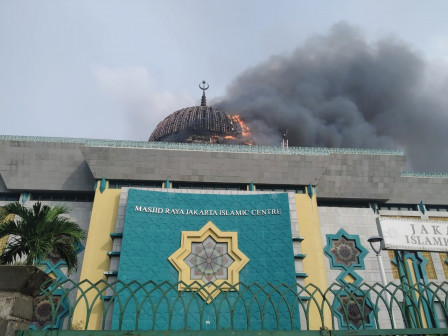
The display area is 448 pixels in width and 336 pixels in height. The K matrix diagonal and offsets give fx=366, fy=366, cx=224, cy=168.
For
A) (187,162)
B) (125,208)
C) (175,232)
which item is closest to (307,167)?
(187,162)

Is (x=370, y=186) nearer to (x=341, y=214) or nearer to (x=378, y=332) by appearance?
(x=341, y=214)

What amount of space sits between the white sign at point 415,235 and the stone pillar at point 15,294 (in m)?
6.49

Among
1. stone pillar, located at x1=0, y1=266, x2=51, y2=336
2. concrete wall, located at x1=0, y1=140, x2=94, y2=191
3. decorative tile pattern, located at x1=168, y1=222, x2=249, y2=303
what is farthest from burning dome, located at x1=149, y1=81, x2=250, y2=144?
stone pillar, located at x1=0, y1=266, x2=51, y2=336

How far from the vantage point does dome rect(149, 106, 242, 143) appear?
147 feet

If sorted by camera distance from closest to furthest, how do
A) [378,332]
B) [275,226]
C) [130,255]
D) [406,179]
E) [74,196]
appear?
[378,332]
[130,255]
[275,226]
[74,196]
[406,179]

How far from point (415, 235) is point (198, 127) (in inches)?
1537

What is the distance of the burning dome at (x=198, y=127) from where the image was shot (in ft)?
147

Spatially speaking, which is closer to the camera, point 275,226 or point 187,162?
point 275,226

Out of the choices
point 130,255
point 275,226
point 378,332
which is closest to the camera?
point 378,332

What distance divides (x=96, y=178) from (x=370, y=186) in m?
22.2

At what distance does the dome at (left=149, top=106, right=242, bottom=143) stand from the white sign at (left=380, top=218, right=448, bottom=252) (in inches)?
1456

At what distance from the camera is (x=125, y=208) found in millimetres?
25875

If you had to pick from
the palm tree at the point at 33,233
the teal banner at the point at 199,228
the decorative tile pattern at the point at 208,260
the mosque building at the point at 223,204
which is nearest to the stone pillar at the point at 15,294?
the palm tree at the point at 33,233

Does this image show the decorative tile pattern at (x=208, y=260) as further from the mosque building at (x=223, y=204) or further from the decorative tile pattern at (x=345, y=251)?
the decorative tile pattern at (x=345, y=251)
